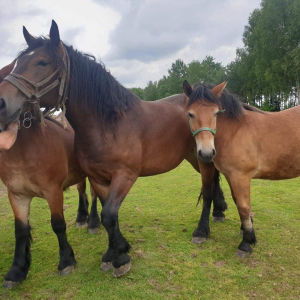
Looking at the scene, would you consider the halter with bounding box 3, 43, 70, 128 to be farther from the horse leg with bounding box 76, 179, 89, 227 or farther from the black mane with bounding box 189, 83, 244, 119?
the horse leg with bounding box 76, 179, 89, 227

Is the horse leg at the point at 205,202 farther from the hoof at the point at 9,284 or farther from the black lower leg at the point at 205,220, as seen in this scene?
the hoof at the point at 9,284

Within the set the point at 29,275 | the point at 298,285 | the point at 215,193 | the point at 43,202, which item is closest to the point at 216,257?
the point at 298,285

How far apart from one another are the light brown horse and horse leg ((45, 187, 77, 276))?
190 cm

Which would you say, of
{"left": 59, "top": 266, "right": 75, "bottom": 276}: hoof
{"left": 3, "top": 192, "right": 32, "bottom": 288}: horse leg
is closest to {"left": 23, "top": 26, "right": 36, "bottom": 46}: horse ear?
{"left": 3, "top": 192, "right": 32, "bottom": 288}: horse leg

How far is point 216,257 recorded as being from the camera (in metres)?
3.29

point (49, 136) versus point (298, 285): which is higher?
point (49, 136)

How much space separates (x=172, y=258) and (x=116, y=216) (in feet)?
3.57

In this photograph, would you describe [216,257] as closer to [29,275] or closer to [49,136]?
[29,275]

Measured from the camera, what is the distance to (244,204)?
10.8 feet

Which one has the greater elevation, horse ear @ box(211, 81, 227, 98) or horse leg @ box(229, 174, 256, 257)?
horse ear @ box(211, 81, 227, 98)

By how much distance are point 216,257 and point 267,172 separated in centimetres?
135

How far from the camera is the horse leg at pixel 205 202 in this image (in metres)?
3.77

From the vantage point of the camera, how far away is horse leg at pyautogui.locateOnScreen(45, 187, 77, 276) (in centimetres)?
287

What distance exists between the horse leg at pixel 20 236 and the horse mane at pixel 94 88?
136 centimetres
